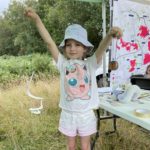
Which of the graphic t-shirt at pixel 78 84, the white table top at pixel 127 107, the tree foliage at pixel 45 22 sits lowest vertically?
the white table top at pixel 127 107

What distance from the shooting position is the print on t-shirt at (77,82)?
2.31 metres

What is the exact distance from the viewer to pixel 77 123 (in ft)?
7.63

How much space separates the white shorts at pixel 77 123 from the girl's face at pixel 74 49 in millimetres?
413

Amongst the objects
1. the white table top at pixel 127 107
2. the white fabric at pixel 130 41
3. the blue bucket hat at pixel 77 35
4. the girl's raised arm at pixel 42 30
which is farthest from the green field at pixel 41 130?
the blue bucket hat at pixel 77 35

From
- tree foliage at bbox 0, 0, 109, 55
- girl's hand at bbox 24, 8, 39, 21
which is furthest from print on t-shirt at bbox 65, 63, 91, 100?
tree foliage at bbox 0, 0, 109, 55

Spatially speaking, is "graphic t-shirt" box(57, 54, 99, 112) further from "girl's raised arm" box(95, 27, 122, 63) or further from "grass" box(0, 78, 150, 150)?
"grass" box(0, 78, 150, 150)

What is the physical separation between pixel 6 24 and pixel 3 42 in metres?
1.86

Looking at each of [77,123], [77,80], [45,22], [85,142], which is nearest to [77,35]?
[77,80]

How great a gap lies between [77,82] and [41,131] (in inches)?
92.5

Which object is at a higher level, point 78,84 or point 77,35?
point 77,35

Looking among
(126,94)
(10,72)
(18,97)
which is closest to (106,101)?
(126,94)

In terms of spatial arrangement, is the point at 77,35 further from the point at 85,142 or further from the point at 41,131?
the point at 41,131

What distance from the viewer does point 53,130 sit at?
4.56m

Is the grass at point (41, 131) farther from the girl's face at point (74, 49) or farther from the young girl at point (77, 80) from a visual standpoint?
the girl's face at point (74, 49)
